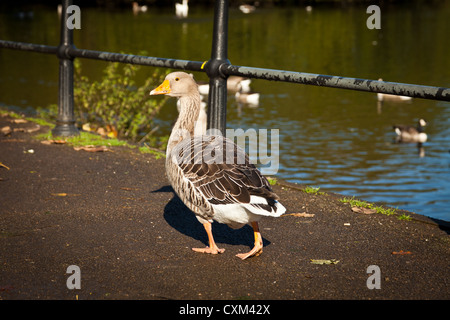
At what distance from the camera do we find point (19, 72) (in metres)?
21.9

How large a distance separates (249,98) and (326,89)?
2.91m

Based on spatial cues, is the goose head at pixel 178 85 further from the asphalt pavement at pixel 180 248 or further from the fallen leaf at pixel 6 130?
the fallen leaf at pixel 6 130

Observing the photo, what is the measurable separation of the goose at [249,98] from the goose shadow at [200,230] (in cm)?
1104

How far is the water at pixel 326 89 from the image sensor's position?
9.83 metres

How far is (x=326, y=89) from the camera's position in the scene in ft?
59.4

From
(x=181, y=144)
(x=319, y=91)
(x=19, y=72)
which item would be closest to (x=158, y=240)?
(x=181, y=144)

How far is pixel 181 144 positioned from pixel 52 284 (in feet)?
4.85

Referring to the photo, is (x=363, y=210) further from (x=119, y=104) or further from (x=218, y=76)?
(x=119, y=104)

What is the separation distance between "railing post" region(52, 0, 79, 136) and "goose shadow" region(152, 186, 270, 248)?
10.9 feet

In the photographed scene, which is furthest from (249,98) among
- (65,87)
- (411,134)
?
(65,87)

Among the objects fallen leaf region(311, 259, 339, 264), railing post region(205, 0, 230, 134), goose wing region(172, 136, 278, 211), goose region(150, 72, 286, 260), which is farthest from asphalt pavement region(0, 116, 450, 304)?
railing post region(205, 0, 230, 134)

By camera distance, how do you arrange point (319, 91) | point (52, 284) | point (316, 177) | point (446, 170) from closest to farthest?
point (52, 284) < point (316, 177) < point (446, 170) < point (319, 91)
